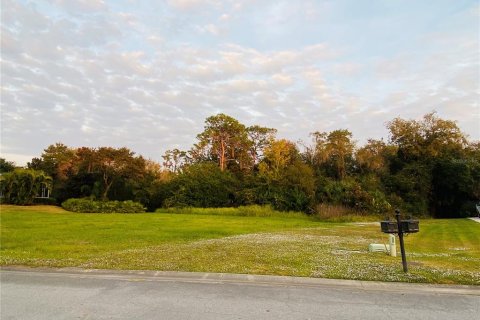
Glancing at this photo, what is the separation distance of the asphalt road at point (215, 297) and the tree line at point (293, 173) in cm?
2277

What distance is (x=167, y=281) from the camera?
629 centimetres

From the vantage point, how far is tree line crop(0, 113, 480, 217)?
1187 inches

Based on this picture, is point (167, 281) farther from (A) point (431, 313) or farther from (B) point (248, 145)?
(B) point (248, 145)

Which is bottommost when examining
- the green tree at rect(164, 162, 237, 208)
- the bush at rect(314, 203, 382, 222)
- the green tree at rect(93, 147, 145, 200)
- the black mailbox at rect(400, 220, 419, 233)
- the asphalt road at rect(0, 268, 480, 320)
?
the asphalt road at rect(0, 268, 480, 320)

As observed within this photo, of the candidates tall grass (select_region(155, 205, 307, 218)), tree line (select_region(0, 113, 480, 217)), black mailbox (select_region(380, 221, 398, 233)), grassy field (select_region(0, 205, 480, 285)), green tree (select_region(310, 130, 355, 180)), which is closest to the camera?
grassy field (select_region(0, 205, 480, 285))

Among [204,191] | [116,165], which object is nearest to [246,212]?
[204,191]

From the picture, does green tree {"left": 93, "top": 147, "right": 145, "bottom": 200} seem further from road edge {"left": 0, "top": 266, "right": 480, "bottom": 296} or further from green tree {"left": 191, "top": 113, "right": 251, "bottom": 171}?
road edge {"left": 0, "top": 266, "right": 480, "bottom": 296}

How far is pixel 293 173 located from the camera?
30734 millimetres

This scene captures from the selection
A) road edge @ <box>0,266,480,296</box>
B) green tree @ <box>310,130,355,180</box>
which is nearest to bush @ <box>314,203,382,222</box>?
green tree @ <box>310,130,355,180</box>

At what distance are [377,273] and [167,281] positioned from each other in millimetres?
3942

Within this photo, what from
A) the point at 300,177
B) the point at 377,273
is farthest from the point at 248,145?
the point at 377,273

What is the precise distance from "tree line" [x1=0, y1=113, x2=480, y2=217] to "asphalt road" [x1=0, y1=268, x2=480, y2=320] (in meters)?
22.8

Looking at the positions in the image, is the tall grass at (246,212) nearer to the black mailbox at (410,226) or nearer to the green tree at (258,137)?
the green tree at (258,137)

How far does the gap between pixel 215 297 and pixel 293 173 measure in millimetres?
25885
